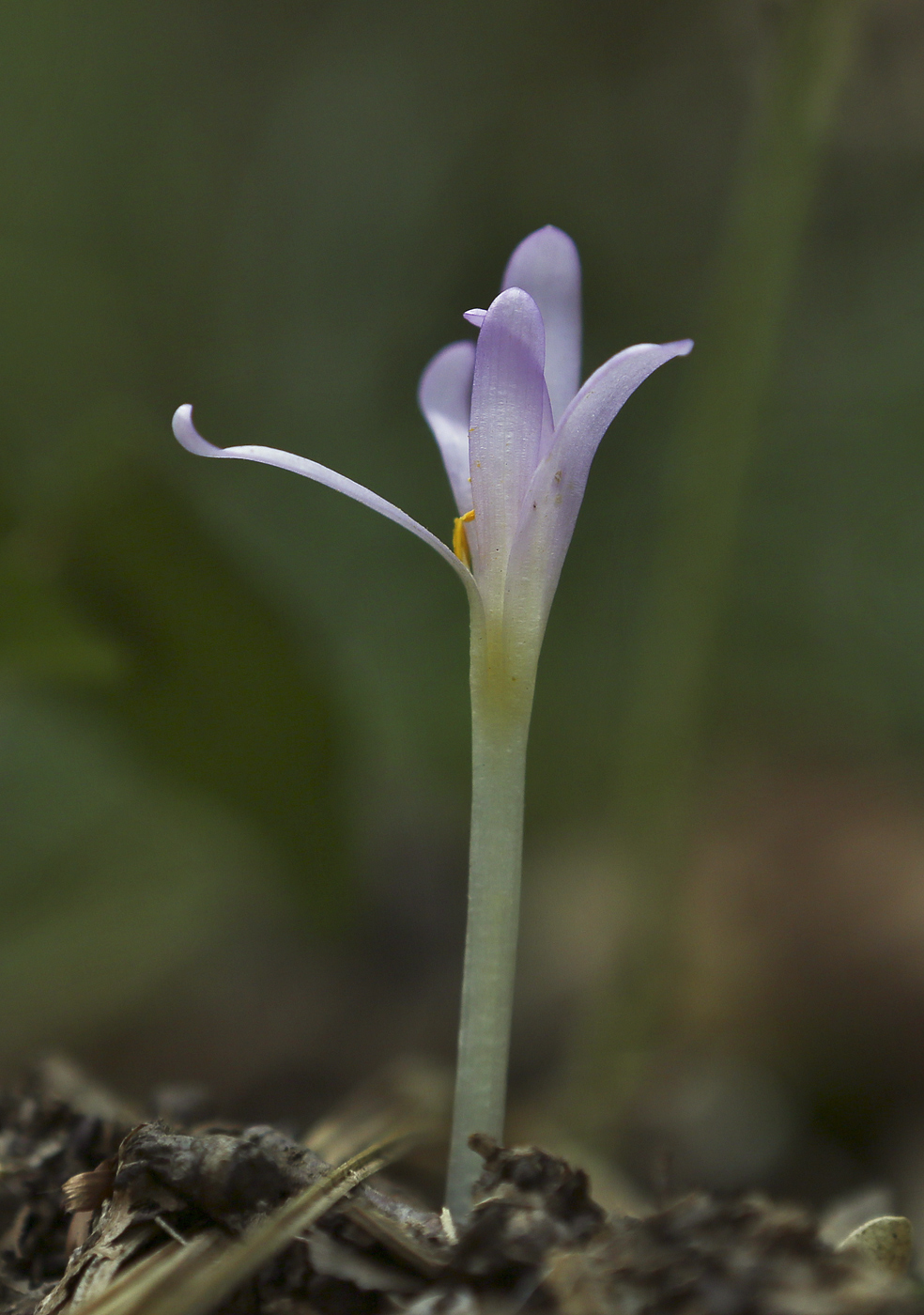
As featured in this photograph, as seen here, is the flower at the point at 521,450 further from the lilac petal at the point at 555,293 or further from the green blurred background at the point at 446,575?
the green blurred background at the point at 446,575

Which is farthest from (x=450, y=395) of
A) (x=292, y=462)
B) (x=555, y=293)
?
(x=292, y=462)

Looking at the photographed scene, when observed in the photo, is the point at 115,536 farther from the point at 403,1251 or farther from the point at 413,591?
the point at 413,591

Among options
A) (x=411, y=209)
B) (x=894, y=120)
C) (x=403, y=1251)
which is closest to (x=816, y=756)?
(x=894, y=120)

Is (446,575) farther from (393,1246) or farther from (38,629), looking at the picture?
(393,1246)

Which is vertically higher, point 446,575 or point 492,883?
point 446,575

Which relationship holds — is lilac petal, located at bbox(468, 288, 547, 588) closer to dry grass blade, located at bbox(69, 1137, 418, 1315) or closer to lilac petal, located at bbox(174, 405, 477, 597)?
lilac petal, located at bbox(174, 405, 477, 597)

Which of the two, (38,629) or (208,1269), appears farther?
(38,629)
